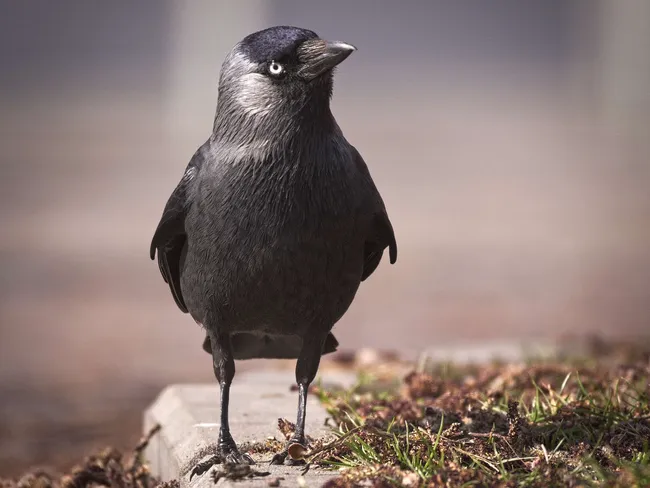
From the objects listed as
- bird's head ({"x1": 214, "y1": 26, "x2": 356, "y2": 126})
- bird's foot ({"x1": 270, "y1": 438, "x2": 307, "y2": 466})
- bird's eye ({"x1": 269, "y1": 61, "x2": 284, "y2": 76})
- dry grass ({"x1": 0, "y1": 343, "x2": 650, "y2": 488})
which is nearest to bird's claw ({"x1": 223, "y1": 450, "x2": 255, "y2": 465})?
bird's foot ({"x1": 270, "y1": 438, "x2": 307, "y2": 466})

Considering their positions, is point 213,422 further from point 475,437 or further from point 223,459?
point 475,437

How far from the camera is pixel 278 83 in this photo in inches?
151

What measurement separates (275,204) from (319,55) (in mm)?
617

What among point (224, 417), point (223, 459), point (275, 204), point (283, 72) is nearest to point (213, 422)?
point (224, 417)

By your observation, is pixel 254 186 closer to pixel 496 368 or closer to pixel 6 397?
pixel 496 368

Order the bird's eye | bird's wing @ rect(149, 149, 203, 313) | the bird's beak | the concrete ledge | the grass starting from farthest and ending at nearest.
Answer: bird's wing @ rect(149, 149, 203, 313)
the concrete ledge
the bird's eye
the bird's beak
the grass

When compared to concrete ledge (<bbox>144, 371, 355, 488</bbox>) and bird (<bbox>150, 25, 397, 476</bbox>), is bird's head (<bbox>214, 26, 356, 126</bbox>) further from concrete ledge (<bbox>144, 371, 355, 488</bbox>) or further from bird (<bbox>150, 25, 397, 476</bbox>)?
concrete ledge (<bbox>144, 371, 355, 488</bbox>)

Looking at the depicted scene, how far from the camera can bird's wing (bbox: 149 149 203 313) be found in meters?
4.07

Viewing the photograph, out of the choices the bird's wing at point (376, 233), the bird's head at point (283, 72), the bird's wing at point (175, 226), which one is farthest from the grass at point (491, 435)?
the bird's head at point (283, 72)

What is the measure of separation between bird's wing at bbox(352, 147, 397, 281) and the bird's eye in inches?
19.7

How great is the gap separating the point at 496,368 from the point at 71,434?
2969 millimetres

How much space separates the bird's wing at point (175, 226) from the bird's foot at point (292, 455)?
0.98 metres

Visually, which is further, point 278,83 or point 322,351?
point 322,351

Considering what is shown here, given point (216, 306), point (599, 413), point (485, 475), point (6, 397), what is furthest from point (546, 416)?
point (6, 397)
